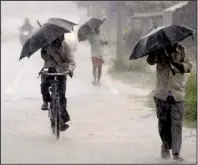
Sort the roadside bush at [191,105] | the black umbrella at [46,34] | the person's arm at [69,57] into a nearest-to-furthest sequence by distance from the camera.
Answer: the black umbrella at [46,34] < the person's arm at [69,57] < the roadside bush at [191,105]

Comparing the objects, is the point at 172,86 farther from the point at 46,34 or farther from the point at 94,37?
the point at 94,37

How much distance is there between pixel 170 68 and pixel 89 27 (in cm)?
751

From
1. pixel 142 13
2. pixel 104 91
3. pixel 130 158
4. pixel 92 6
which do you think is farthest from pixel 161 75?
pixel 92 6

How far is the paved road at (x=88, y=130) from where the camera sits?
7.55 meters

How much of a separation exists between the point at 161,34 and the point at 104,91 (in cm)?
761

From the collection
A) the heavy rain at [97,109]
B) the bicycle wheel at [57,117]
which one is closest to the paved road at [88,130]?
the heavy rain at [97,109]

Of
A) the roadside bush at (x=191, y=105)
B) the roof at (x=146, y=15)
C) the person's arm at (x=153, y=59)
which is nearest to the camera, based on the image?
the person's arm at (x=153, y=59)

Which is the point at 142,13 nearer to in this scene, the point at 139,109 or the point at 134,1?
the point at 134,1

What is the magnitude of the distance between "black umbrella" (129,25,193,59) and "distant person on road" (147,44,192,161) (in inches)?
4.9

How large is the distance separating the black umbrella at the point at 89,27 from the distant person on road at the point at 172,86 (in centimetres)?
721

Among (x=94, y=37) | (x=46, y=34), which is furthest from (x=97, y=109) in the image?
(x=94, y=37)

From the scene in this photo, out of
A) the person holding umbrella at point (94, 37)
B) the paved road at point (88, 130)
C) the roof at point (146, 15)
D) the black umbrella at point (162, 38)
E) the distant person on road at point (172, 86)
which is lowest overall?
the paved road at point (88, 130)

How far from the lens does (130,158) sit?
739 cm

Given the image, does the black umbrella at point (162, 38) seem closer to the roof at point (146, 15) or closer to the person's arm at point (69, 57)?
the person's arm at point (69, 57)
